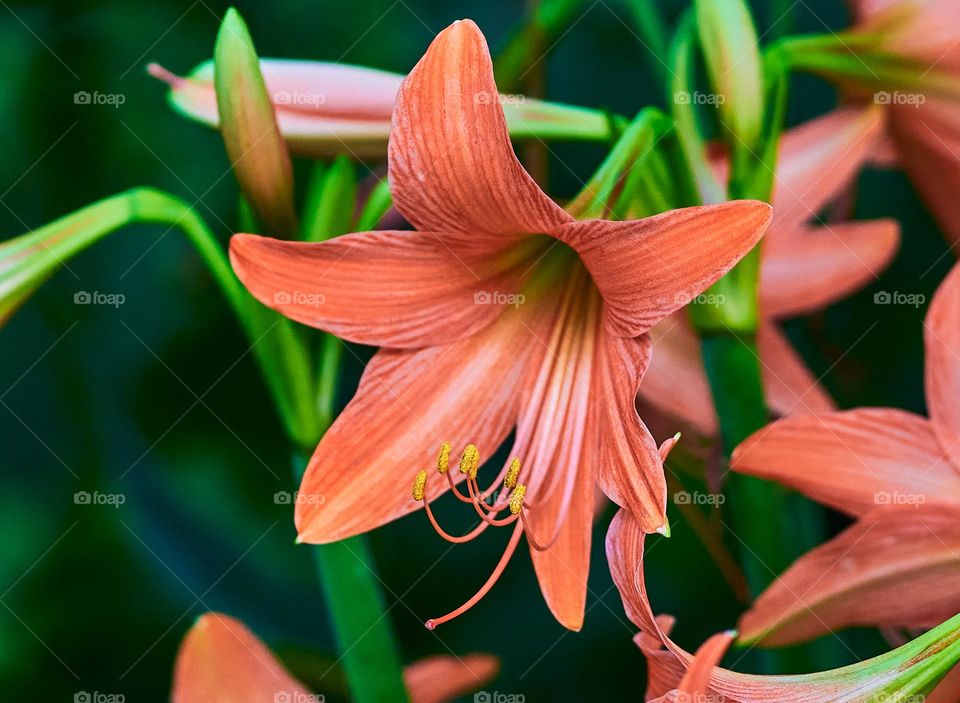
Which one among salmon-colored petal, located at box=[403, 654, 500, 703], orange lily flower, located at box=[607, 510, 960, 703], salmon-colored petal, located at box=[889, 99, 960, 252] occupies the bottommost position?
salmon-colored petal, located at box=[403, 654, 500, 703]

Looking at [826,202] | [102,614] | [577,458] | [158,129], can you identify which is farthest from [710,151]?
[102,614]

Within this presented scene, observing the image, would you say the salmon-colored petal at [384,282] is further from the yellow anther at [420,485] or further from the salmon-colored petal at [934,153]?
the salmon-colored petal at [934,153]

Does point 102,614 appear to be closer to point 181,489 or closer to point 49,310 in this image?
point 181,489

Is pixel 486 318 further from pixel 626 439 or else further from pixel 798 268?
pixel 798 268

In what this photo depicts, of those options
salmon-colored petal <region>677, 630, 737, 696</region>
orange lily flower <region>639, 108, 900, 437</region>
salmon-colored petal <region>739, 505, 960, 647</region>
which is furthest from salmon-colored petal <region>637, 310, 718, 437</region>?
salmon-colored petal <region>677, 630, 737, 696</region>

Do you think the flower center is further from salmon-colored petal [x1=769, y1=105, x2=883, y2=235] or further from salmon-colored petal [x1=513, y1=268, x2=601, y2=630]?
salmon-colored petal [x1=769, y1=105, x2=883, y2=235]

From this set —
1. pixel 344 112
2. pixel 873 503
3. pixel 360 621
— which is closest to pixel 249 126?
pixel 344 112
